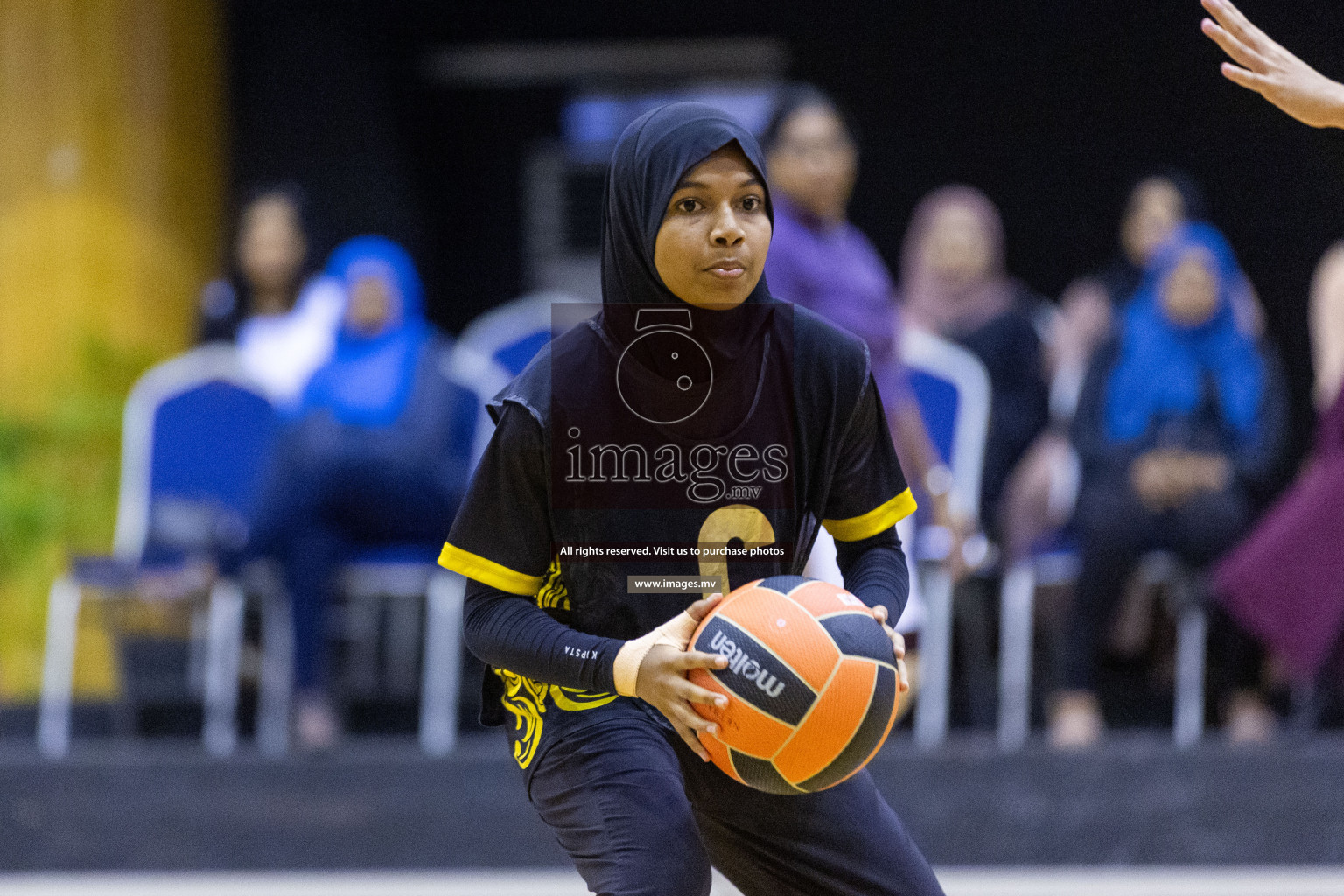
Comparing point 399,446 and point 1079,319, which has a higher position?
point 1079,319

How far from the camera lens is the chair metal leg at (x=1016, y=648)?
4.84m

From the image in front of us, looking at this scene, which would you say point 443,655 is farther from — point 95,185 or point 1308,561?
point 95,185

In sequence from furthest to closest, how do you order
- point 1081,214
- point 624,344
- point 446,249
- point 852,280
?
point 446,249
point 1081,214
point 852,280
point 624,344

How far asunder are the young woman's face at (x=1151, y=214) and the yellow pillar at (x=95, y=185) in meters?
3.98

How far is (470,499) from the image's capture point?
7.07 feet

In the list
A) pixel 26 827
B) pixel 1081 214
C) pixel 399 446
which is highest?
pixel 1081 214

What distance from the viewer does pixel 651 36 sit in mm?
8172

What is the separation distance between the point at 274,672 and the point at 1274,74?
383cm

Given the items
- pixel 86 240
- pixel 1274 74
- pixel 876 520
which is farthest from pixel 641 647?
pixel 86 240

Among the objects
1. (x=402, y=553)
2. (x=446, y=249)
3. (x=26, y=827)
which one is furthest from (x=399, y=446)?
(x=446, y=249)

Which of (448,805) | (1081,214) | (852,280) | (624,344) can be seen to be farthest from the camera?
(1081,214)

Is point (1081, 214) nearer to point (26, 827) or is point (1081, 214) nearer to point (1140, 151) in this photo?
point (1140, 151)

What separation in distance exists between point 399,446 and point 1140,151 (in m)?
2.72

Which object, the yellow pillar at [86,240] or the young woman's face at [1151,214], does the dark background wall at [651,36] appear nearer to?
the yellow pillar at [86,240]
